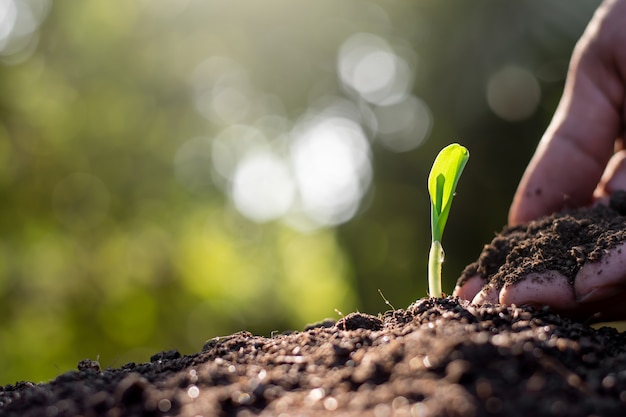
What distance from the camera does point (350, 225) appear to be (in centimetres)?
1271

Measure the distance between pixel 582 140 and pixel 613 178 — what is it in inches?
9.4

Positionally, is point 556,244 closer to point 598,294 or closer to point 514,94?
point 598,294

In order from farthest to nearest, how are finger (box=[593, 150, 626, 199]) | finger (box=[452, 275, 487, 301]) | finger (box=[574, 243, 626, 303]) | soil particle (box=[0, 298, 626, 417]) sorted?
1. finger (box=[593, 150, 626, 199])
2. finger (box=[452, 275, 487, 301])
3. finger (box=[574, 243, 626, 303])
4. soil particle (box=[0, 298, 626, 417])

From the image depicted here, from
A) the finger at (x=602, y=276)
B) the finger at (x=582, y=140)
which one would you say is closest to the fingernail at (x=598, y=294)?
the finger at (x=602, y=276)

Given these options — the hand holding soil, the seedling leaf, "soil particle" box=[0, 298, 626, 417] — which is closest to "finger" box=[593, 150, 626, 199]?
the hand holding soil

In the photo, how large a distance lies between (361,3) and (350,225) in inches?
239

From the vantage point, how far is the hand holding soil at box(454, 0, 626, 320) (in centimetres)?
193

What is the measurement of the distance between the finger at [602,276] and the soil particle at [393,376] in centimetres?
12

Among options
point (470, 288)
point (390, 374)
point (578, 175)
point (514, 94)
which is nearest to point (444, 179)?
point (470, 288)

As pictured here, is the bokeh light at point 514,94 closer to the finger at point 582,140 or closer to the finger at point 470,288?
the finger at point 582,140

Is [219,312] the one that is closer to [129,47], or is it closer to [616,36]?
[129,47]

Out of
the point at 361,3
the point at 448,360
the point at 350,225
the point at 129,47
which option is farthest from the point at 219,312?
the point at 448,360

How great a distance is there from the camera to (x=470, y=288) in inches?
83.5

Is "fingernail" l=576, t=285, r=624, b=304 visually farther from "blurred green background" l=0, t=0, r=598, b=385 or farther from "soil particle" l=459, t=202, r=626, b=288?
"blurred green background" l=0, t=0, r=598, b=385
